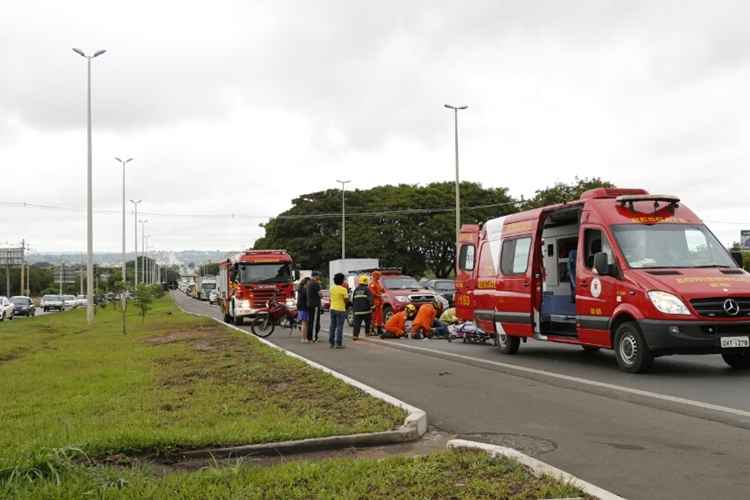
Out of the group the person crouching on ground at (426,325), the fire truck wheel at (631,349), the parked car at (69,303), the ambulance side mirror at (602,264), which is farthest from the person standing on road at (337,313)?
the parked car at (69,303)

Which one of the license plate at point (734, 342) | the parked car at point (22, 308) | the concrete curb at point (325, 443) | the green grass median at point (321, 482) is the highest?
the license plate at point (734, 342)

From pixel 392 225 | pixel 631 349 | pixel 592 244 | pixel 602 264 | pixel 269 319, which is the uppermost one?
pixel 392 225

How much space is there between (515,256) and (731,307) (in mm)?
4900

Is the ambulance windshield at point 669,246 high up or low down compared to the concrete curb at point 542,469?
up

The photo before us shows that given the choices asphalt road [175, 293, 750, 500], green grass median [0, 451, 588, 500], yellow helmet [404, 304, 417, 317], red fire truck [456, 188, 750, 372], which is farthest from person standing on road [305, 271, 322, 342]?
green grass median [0, 451, 588, 500]

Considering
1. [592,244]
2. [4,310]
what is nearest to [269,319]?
[592,244]

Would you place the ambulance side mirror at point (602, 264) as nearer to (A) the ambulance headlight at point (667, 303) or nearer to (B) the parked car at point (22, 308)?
(A) the ambulance headlight at point (667, 303)

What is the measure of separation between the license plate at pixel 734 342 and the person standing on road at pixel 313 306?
34.6ft

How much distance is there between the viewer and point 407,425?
7035mm

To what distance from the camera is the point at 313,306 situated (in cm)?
1925

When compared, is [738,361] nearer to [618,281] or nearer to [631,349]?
[631,349]

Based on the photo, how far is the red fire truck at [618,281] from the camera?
10.5 meters

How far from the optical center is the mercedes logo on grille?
10453 mm

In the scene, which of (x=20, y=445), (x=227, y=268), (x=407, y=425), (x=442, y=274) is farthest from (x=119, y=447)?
(x=442, y=274)
